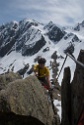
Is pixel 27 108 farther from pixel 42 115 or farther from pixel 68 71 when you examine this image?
pixel 68 71

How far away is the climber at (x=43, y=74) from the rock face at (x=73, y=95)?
159cm

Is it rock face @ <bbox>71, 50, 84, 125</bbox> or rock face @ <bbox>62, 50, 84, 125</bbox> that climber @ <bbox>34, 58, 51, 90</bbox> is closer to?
rock face @ <bbox>62, 50, 84, 125</bbox>

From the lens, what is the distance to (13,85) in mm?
14695

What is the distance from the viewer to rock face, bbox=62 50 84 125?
47.7 ft

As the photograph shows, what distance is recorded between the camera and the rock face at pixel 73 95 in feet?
47.7

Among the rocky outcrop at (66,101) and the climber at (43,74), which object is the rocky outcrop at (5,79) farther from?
the rocky outcrop at (66,101)

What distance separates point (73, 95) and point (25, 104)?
2.90 meters

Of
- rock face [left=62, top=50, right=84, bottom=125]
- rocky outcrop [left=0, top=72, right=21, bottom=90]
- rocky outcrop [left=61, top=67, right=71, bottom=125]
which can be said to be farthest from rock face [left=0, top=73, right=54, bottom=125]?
rocky outcrop [left=0, top=72, right=21, bottom=90]

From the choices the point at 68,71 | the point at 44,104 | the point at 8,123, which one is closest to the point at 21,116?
the point at 8,123

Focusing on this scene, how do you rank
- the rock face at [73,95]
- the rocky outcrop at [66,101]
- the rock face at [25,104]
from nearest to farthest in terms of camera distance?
the rock face at [25,104] < the rock face at [73,95] < the rocky outcrop at [66,101]

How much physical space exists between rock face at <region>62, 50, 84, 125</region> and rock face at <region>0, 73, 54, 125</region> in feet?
3.04

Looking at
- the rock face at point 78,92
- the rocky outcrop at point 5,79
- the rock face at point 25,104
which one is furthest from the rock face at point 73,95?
the rocky outcrop at point 5,79

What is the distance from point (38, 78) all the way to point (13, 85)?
4.25m

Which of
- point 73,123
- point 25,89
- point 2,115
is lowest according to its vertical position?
point 73,123
